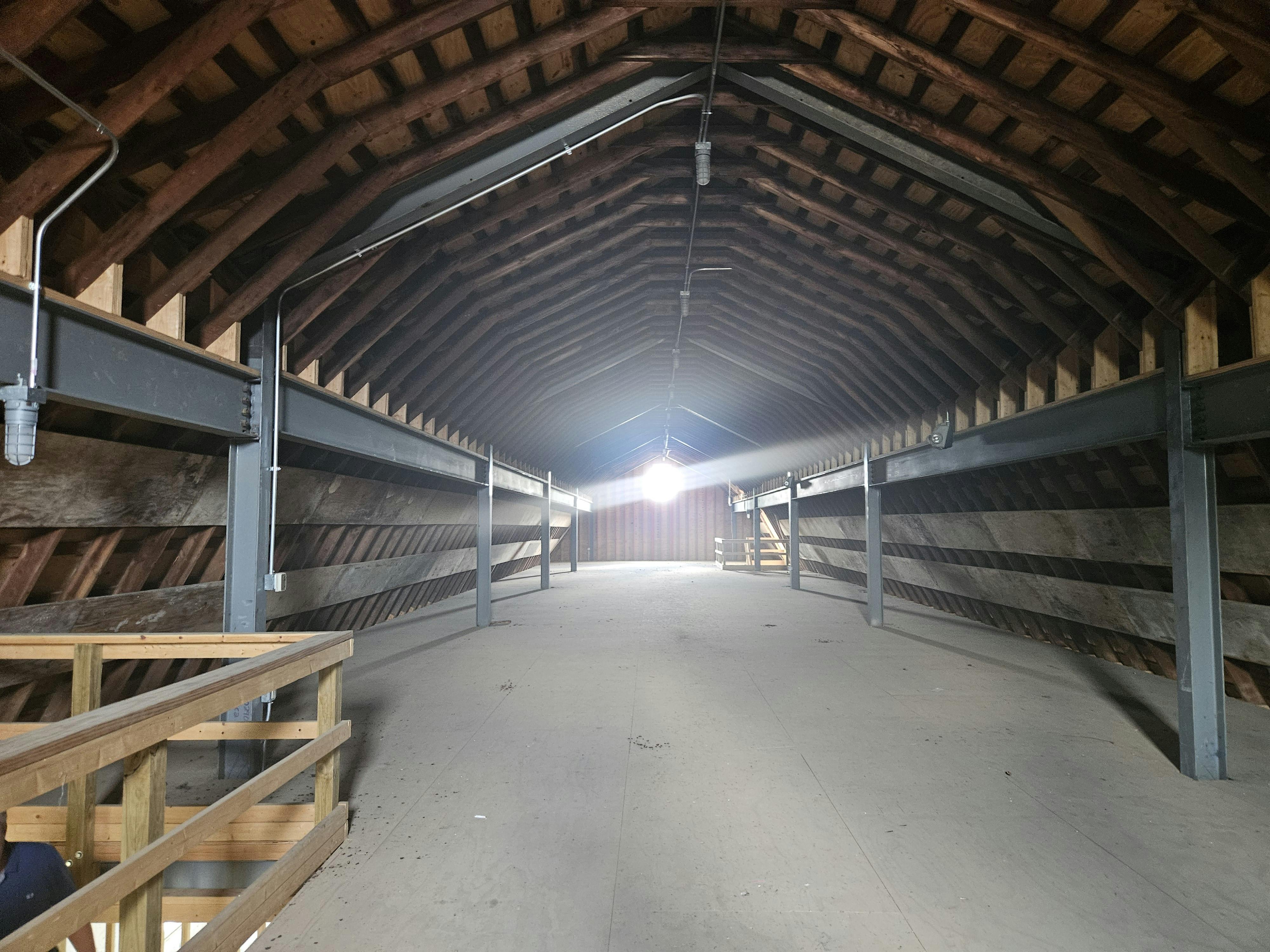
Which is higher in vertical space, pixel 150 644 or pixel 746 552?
pixel 150 644

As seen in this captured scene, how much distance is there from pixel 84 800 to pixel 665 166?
6308mm

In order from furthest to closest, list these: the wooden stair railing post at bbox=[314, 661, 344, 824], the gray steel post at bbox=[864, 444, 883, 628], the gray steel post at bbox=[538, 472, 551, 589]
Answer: the gray steel post at bbox=[538, 472, 551, 589] → the gray steel post at bbox=[864, 444, 883, 628] → the wooden stair railing post at bbox=[314, 661, 344, 824]

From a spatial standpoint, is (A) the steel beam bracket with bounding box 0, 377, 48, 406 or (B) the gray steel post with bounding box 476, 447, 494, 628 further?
(B) the gray steel post with bounding box 476, 447, 494, 628

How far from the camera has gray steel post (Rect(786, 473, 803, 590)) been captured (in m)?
13.9

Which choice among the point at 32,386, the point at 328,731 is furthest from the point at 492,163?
the point at 328,731

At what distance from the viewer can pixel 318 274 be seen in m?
4.33

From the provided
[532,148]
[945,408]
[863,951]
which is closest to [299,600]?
[532,148]

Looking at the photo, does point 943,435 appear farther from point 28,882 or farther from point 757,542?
point 757,542

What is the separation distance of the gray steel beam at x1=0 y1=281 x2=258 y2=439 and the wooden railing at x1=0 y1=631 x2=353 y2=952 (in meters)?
1.22

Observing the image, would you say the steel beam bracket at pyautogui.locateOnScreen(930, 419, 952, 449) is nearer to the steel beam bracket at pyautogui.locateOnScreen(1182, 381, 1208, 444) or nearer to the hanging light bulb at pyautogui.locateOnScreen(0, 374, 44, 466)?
the steel beam bracket at pyautogui.locateOnScreen(1182, 381, 1208, 444)

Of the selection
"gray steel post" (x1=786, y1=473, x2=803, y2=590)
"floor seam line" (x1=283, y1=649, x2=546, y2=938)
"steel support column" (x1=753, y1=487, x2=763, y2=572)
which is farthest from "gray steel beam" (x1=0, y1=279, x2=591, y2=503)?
"steel support column" (x1=753, y1=487, x2=763, y2=572)

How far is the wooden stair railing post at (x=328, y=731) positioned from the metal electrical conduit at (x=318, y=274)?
4.16 feet

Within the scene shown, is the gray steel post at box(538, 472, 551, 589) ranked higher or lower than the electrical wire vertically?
lower

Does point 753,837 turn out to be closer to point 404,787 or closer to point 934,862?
point 934,862
